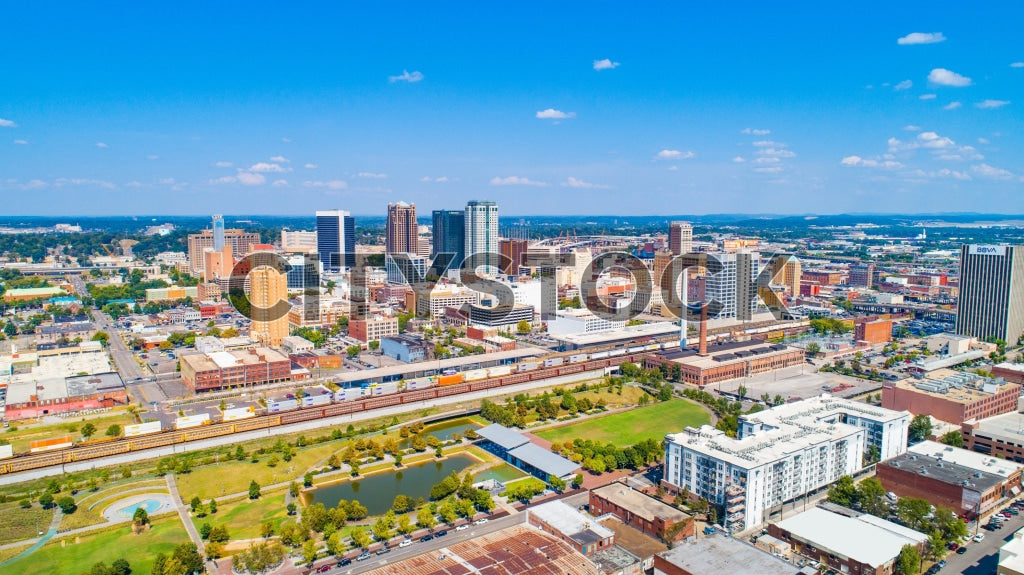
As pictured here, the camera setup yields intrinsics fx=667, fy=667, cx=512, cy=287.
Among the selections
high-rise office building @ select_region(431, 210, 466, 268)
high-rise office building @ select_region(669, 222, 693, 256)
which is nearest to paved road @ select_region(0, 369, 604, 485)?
high-rise office building @ select_region(669, 222, 693, 256)

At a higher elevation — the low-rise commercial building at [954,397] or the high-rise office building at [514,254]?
the high-rise office building at [514,254]

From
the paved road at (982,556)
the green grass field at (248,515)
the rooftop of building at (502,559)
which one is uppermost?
the rooftop of building at (502,559)

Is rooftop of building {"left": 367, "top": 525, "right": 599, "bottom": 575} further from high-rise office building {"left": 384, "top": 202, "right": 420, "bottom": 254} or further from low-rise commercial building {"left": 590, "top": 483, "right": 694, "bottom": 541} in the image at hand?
high-rise office building {"left": 384, "top": 202, "right": 420, "bottom": 254}

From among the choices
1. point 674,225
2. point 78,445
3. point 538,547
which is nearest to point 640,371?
point 538,547

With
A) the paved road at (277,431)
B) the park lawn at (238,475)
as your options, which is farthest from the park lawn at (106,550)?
the paved road at (277,431)

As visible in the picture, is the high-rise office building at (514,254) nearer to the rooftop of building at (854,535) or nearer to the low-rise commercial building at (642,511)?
the low-rise commercial building at (642,511)

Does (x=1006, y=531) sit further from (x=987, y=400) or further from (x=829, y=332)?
(x=829, y=332)

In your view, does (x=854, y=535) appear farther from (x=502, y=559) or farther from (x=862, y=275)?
(x=862, y=275)
